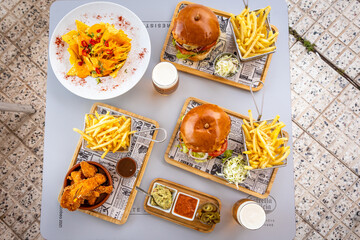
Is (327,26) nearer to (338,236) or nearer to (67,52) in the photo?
(338,236)

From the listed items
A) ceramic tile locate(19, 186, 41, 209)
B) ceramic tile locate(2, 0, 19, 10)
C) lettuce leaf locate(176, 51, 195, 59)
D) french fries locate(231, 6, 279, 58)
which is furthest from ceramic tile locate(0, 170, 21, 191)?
french fries locate(231, 6, 279, 58)

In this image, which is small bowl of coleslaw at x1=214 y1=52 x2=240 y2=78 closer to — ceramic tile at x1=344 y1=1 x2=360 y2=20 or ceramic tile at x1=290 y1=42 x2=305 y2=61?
ceramic tile at x1=290 y1=42 x2=305 y2=61

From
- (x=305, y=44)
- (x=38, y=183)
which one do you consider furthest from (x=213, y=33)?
(x=38, y=183)

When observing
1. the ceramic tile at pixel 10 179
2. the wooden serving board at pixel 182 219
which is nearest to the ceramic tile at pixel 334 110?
the wooden serving board at pixel 182 219

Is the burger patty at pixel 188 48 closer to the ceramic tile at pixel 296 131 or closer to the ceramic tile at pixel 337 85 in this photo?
the ceramic tile at pixel 296 131

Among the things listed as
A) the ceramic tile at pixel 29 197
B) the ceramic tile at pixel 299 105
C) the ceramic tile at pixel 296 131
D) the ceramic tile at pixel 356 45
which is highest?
the ceramic tile at pixel 356 45

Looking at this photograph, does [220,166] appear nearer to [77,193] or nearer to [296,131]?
[77,193]
